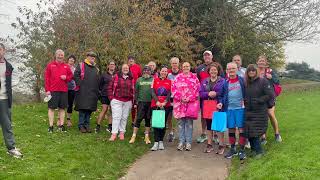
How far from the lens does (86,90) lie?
38.2ft

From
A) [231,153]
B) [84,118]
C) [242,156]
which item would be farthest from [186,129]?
[84,118]

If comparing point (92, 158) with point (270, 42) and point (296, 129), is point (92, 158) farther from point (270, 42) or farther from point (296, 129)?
point (270, 42)

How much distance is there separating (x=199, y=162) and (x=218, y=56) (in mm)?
17371

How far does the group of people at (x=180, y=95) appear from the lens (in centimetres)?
928

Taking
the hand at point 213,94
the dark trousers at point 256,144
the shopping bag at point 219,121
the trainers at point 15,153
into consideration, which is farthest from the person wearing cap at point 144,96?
the trainers at point 15,153

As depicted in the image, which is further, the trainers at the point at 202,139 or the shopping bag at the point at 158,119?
the trainers at the point at 202,139

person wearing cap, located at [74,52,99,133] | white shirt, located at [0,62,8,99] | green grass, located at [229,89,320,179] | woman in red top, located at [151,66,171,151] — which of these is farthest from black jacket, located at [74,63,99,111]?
green grass, located at [229,89,320,179]

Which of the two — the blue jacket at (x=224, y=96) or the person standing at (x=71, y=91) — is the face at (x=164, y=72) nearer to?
the blue jacket at (x=224, y=96)

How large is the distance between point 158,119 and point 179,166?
1588mm

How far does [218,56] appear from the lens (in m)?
26.3

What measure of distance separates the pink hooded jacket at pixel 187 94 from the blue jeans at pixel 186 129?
0.20 metres

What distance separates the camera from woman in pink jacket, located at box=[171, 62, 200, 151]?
10312 mm

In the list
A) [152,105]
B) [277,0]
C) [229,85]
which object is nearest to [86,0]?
[152,105]

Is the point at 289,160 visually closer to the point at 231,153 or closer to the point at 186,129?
the point at 231,153
